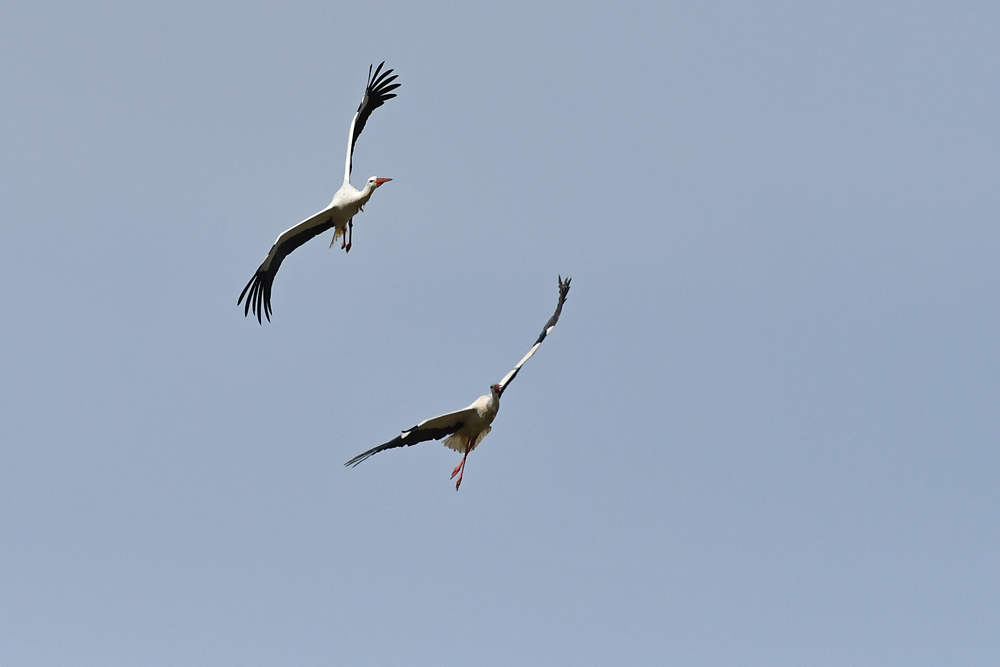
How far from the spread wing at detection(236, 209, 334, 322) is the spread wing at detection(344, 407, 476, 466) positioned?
4.48 m

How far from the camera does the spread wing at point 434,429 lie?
2109cm

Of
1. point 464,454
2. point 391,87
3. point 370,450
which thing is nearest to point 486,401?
point 464,454

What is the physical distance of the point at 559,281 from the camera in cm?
2620

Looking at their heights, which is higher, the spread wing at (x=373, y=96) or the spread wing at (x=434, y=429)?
the spread wing at (x=373, y=96)

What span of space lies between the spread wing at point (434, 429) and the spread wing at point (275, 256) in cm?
448

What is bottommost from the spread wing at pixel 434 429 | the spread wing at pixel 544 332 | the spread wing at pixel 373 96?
the spread wing at pixel 434 429

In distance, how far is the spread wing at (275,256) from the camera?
76.6 feet

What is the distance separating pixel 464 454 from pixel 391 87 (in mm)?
8774

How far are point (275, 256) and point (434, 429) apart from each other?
218 inches

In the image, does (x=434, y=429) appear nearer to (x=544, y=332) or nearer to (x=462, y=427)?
(x=462, y=427)

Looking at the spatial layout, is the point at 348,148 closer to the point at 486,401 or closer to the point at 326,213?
the point at 326,213

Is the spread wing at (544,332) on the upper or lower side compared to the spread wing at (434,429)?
upper

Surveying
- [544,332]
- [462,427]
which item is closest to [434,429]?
[462,427]

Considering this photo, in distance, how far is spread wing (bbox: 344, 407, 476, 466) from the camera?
21094 millimetres
